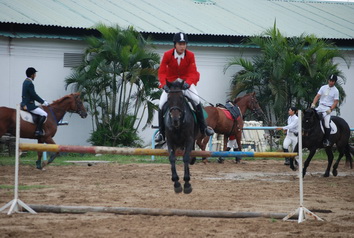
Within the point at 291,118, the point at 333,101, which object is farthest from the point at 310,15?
the point at 333,101

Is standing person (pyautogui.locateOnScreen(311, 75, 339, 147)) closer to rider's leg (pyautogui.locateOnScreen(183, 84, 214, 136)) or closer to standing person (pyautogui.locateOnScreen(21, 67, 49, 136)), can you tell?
rider's leg (pyautogui.locateOnScreen(183, 84, 214, 136))

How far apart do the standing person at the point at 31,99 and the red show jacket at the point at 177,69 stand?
751 cm

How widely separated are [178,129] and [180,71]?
52.8 inches

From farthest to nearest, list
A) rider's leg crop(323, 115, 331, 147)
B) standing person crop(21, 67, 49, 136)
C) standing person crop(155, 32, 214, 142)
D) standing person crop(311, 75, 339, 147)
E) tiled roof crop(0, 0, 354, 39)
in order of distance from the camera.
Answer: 1. tiled roof crop(0, 0, 354, 39)
2. standing person crop(21, 67, 49, 136)
3. rider's leg crop(323, 115, 331, 147)
4. standing person crop(311, 75, 339, 147)
5. standing person crop(155, 32, 214, 142)

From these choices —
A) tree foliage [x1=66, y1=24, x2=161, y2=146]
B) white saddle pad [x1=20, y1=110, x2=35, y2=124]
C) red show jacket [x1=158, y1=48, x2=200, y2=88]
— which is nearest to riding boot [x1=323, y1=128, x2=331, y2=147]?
red show jacket [x1=158, y1=48, x2=200, y2=88]

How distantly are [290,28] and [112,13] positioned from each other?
8543 millimetres

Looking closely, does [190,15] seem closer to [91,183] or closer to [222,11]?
[222,11]

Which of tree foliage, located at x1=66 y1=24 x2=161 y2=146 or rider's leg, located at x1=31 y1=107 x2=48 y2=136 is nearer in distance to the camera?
rider's leg, located at x1=31 y1=107 x2=48 y2=136

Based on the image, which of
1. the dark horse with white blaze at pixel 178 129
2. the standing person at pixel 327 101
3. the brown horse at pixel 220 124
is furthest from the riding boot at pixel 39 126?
the dark horse with white blaze at pixel 178 129

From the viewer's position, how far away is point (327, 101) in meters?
18.1

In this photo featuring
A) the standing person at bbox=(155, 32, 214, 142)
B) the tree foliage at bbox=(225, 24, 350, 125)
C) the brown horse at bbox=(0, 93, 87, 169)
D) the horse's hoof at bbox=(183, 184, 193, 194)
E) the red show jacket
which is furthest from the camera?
the tree foliage at bbox=(225, 24, 350, 125)

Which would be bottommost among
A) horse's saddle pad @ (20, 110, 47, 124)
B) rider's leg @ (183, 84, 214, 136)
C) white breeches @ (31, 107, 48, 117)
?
horse's saddle pad @ (20, 110, 47, 124)

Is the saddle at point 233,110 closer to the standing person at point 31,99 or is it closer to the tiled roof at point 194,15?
the tiled roof at point 194,15

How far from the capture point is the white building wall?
1015 inches
